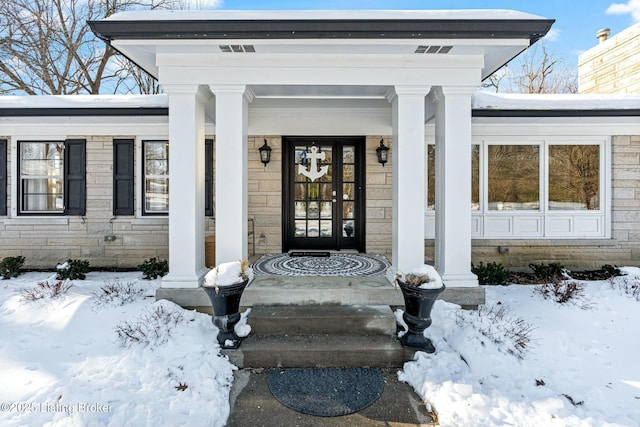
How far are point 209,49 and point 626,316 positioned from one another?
5.80 metres

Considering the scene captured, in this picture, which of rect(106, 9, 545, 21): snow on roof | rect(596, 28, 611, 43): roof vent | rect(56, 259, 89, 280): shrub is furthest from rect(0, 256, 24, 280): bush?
rect(596, 28, 611, 43): roof vent

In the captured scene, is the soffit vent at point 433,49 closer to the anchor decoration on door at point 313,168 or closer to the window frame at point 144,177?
the anchor decoration on door at point 313,168

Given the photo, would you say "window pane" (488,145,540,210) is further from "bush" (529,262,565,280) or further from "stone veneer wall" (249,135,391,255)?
"stone veneer wall" (249,135,391,255)

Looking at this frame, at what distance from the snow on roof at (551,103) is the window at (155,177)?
5.48 meters

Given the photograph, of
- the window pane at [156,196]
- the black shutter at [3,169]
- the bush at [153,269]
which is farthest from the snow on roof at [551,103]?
the black shutter at [3,169]

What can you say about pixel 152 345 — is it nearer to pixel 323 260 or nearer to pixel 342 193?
pixel 323 260

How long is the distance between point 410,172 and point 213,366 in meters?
2.97

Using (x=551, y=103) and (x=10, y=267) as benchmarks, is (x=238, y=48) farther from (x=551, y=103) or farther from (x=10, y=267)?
(x=10, y=267)

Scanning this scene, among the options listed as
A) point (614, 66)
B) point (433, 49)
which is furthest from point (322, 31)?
point (614, 66)

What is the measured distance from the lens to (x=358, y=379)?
115 inches

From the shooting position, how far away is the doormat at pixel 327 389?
101 inches

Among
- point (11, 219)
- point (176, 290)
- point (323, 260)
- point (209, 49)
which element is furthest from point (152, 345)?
point (11, 219)

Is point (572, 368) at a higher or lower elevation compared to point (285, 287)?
lower

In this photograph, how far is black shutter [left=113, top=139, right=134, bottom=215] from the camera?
5.90 m
